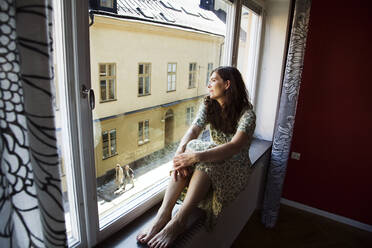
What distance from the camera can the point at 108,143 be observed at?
1.20 m

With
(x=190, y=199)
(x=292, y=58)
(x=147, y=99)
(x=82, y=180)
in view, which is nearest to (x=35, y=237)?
(x=82, y=180)

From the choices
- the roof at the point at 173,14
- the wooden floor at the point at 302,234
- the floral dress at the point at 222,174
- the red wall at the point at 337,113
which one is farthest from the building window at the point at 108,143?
the red wall at the point at 337,113

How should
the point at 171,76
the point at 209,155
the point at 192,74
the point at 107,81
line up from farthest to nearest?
the point at 192,74 < the point at 171,76 < the point at 209,155 < the point at 107,81

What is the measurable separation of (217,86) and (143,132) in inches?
19.4

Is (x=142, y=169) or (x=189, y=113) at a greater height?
(x=189, y=113)

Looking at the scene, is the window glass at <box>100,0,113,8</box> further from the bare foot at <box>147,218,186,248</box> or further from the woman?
the bare foot at <box>147,218,186,248</box>

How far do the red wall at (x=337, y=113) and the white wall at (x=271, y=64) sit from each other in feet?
0.72

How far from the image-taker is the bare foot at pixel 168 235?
43.2 inches

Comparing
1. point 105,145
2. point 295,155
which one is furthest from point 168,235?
point 295,155

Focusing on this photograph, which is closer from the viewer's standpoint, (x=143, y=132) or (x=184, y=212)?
(x=184, y=212)

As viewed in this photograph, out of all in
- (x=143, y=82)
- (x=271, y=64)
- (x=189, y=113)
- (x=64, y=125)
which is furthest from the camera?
(x=271, y=64)

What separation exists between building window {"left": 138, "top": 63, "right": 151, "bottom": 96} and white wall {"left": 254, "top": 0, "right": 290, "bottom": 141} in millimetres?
1382

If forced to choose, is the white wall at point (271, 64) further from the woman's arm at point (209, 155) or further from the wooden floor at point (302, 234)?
the woman's arm at point (209, 155)

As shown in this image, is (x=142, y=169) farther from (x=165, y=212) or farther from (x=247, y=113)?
(x=247, y=113)
